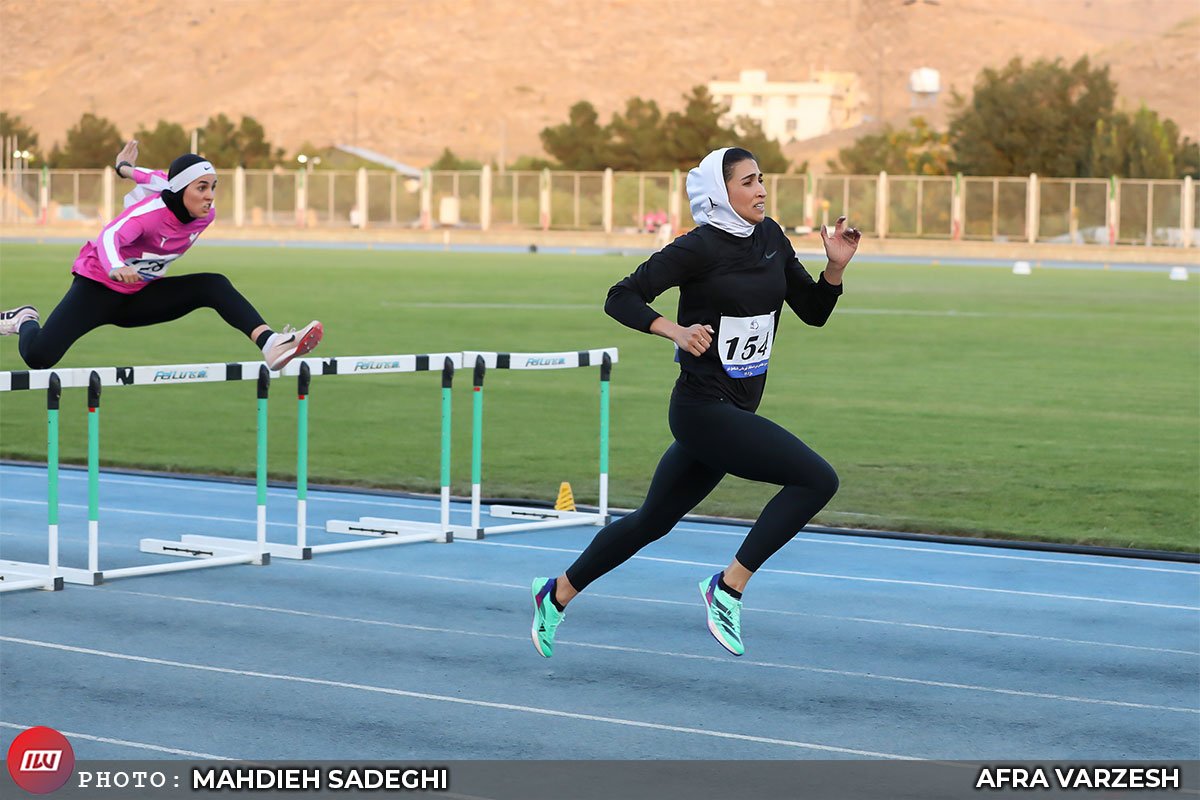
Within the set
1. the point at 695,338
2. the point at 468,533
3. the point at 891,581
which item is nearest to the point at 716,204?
the point at 695,338

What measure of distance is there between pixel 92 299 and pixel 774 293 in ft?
14.0

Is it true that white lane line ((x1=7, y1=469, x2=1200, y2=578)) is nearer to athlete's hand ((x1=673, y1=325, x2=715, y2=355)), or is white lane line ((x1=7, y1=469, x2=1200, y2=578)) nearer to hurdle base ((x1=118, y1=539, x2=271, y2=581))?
hurdle base ((x1=118, y1=539, x2=271, y2=581))

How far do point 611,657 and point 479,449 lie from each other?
14.2 feet

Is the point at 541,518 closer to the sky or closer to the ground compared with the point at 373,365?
closer to the ground

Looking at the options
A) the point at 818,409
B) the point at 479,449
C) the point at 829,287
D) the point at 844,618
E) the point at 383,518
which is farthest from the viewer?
the point at 818,409

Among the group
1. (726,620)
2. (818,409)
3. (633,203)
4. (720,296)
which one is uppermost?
(633,203)

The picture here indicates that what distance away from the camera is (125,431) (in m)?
19.4

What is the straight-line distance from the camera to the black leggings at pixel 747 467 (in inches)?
312

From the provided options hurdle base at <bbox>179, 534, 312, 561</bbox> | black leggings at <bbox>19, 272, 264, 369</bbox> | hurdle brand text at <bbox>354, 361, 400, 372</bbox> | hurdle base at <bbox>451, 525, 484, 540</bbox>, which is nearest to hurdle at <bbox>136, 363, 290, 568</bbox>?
hurdle base at <bbox>179, 534, 312, 561</bbox>

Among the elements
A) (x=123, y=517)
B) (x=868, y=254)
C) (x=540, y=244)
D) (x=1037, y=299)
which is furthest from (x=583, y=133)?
(x=123, y=517)

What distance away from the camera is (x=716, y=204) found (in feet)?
26.4

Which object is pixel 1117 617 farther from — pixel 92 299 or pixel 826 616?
pixel 92 299
